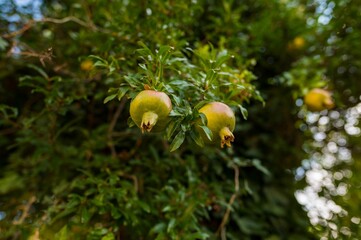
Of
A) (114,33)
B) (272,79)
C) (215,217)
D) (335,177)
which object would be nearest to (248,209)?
(215,217)

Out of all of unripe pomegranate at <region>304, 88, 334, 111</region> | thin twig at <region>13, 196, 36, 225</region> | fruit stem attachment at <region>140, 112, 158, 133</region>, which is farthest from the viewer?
unripe pomegranate at <region>304, 88, 334, 111</region>

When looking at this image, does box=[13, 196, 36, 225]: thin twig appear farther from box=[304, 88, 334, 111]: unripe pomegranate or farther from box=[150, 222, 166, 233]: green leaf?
box=[304, 88, 334, 111]: unripe pomegranate

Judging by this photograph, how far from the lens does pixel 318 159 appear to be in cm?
183

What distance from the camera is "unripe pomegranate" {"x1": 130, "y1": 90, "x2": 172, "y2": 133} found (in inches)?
27.3

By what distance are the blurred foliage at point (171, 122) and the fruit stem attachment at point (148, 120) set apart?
8 centimetres

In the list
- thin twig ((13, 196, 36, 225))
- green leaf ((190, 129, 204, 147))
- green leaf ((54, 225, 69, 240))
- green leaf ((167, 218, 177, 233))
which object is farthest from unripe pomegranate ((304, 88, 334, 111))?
thin twig ((13, 196, 36, 225))

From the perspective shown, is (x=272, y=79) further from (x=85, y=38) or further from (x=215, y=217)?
(x=85, y=38)

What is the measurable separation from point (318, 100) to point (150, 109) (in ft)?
3.15

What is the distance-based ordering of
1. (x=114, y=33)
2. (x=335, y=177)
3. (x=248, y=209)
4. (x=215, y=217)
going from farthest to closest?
(x=335, y=177) < (x=248, y=209) < (x=215, y=217) < (x=114, y=33)

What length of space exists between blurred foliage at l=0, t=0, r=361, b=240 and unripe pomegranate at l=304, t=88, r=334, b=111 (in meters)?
0.04

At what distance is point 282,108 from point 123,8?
904 millimetres

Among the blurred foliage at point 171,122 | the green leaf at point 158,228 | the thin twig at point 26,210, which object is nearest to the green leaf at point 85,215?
the blurred foliage at point 171,122

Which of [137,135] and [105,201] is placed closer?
[105,201]

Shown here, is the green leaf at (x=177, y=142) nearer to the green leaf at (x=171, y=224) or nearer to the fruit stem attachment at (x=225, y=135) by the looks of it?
the fruit stem attachment at (x=225, y=135)
